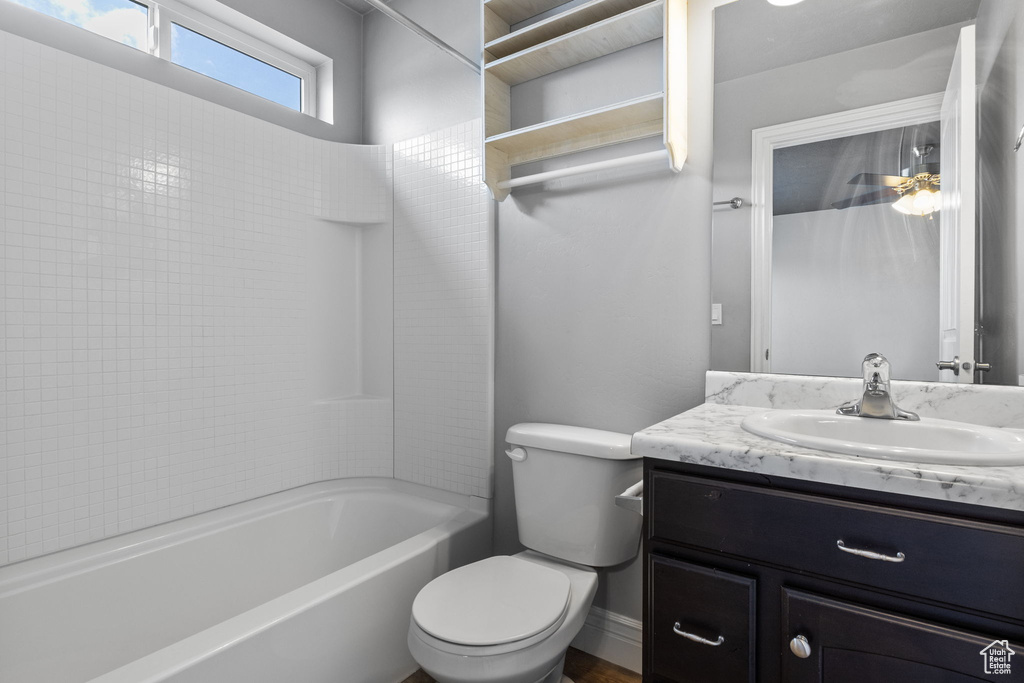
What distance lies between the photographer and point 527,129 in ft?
5.86

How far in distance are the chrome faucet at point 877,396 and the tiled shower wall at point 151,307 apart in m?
1.82

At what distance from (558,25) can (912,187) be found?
114cm

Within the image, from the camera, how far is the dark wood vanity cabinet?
2.65 feet

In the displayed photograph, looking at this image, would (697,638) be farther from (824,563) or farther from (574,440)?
(574,440)

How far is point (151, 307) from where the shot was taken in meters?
1.80

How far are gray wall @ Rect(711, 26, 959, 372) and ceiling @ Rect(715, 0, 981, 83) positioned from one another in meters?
0.03

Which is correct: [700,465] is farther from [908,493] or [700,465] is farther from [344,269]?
[344,269]

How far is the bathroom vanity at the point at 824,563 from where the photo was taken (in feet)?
2.65

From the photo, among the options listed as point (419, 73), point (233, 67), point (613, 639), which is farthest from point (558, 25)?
point (613, 639)

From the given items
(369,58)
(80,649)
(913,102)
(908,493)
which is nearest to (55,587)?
(80,649)

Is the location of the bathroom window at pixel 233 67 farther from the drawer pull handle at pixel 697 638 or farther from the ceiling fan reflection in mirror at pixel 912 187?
the drawer pull handle at pixel 697 638

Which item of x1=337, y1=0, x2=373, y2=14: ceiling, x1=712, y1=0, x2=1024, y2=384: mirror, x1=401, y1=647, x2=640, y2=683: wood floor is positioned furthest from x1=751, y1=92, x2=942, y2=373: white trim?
x1=337, y1=0, x2=373, y2=14: ceiling

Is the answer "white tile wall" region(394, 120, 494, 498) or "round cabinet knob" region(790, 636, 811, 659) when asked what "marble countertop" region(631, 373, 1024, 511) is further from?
"white tile wall" region(394, 120, 494, 498)

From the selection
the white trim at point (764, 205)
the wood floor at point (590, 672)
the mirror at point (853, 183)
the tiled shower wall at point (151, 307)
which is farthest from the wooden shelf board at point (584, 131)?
the wood floor at point (590, 672)
